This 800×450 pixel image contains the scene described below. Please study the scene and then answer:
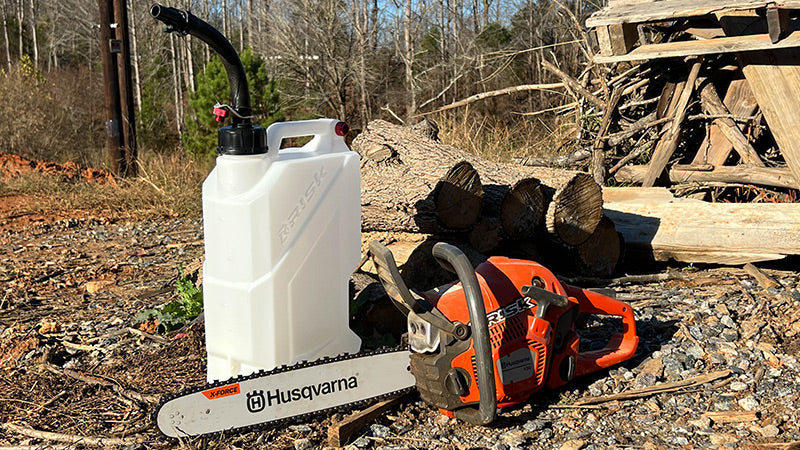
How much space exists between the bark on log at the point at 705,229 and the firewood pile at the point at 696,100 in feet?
2.37

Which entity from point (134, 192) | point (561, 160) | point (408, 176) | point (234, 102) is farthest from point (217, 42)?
point (134, 192)

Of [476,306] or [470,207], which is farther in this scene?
[470,207]

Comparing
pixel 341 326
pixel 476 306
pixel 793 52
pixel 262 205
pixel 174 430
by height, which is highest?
pixel 793 52

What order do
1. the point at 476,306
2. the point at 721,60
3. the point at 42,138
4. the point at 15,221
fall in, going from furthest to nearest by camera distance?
the point at 42,138 → the point at 15,221 → the point at 721,60 → the point at 476,306

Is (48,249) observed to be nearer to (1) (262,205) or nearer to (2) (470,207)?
(2) (470,207)

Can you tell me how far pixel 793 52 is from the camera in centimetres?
543

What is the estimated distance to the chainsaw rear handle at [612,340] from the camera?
320cm

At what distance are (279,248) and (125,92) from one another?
8.79 metres

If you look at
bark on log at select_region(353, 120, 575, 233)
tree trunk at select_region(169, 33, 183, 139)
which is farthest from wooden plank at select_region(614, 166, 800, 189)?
tree trunk at select_region(169, 33, 183, 139)

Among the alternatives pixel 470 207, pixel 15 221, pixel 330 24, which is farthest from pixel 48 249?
pixel 330 24

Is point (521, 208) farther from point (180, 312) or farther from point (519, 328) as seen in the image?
point (180, 312)

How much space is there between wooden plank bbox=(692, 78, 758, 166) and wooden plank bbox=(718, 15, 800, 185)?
53 cm

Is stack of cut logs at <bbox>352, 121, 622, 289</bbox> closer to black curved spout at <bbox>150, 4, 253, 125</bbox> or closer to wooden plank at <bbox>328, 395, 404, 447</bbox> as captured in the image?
wooden plank at <bbox>328, 395, 404, 447</bbox>

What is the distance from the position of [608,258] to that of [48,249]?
487 centimetres
